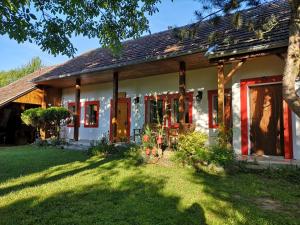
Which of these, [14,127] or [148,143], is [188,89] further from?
[14,127]

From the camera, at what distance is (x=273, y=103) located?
9547 mm

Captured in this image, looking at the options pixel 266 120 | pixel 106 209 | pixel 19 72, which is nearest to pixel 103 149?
pixel 266 120

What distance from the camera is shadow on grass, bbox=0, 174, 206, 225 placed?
4344mm

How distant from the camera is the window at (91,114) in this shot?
56.0 ft

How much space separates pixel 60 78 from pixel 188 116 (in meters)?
6.92

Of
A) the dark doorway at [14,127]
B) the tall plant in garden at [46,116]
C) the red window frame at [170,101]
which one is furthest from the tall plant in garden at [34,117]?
the red window frame at [170,101]

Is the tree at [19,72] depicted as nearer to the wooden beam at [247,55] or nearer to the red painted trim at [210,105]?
the red painted trim at [210,105]

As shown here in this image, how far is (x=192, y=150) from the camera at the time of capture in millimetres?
8297

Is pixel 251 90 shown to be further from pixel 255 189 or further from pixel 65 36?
pixel 65 36

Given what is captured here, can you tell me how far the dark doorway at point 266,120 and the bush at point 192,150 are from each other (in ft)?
7.70

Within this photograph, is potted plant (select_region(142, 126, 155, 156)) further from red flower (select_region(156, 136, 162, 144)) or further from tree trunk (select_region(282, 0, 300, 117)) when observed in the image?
Answer: tree trunk (select_region(282, 0, 300, 117))

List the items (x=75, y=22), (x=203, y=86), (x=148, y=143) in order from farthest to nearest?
(x=203, y=86) < (x=148, y=143) < (x=75, y=22)

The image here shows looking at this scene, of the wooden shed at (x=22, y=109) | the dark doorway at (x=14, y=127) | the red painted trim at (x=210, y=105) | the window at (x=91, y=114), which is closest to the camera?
the red painted trim at (x=210, y=105)

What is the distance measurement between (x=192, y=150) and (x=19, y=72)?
52.4m
